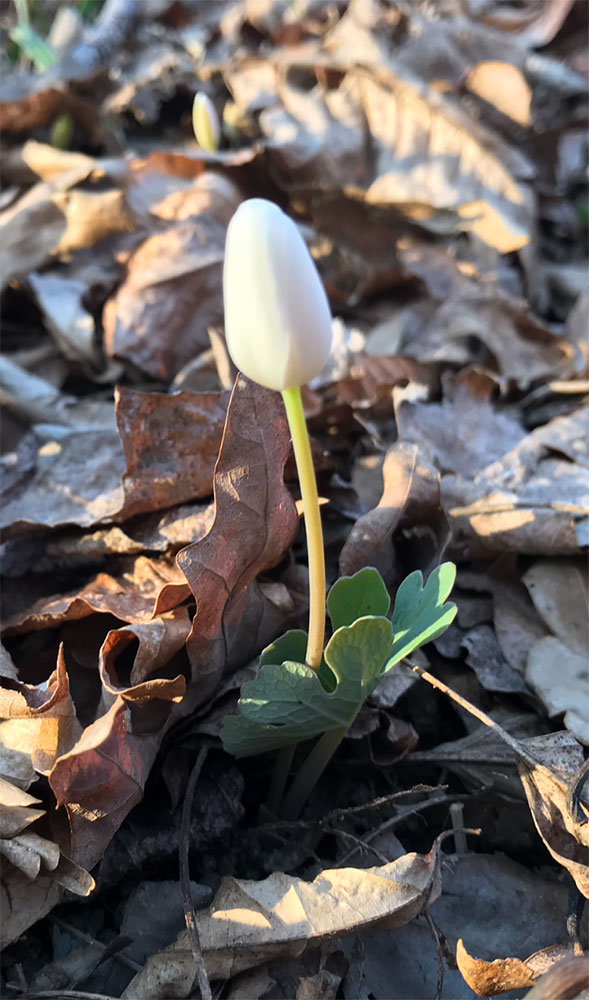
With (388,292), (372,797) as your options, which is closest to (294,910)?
(372,797)

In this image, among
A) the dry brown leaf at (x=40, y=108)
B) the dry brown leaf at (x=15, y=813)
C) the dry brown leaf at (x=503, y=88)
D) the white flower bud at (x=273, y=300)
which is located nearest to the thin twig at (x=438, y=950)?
the dry brown leaf at (x=15, y=813)

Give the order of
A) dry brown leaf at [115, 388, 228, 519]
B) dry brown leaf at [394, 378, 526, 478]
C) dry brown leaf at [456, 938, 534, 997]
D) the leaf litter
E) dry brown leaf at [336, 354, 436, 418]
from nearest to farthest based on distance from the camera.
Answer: dry brown leaf at [456, 938, 534, 997]
the leaf litter
dry brown leaf at [115, 388, 228, 519]
dry brown leaf at [394, 378, 526, 478]
dry brown leaf at [336, 354, 436, 418]

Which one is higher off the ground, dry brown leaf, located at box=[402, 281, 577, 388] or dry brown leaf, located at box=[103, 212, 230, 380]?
dry brown leaf, located at box=[103, 212, 230, 380]

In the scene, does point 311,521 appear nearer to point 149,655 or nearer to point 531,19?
point 149,655

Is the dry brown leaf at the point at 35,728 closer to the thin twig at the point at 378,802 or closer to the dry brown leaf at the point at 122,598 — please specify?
the dry brown leaf at the point at 122,598

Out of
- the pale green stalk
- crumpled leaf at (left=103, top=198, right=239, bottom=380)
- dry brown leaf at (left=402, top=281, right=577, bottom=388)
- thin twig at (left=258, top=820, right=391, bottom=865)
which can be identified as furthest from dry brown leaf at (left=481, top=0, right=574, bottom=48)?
thin twig at (left=258, top=820, right=391, bottom=865)

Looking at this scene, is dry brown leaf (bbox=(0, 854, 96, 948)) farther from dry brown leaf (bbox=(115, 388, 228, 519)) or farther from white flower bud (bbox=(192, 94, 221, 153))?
white flower bud (bbox=(192, 94, 221, 153))

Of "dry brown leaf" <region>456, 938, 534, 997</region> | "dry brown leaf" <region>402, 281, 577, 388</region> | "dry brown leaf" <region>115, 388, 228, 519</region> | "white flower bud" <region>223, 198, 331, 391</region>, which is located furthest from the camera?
"dry brown leaf" <region>402, 281, 577, 388</region>
